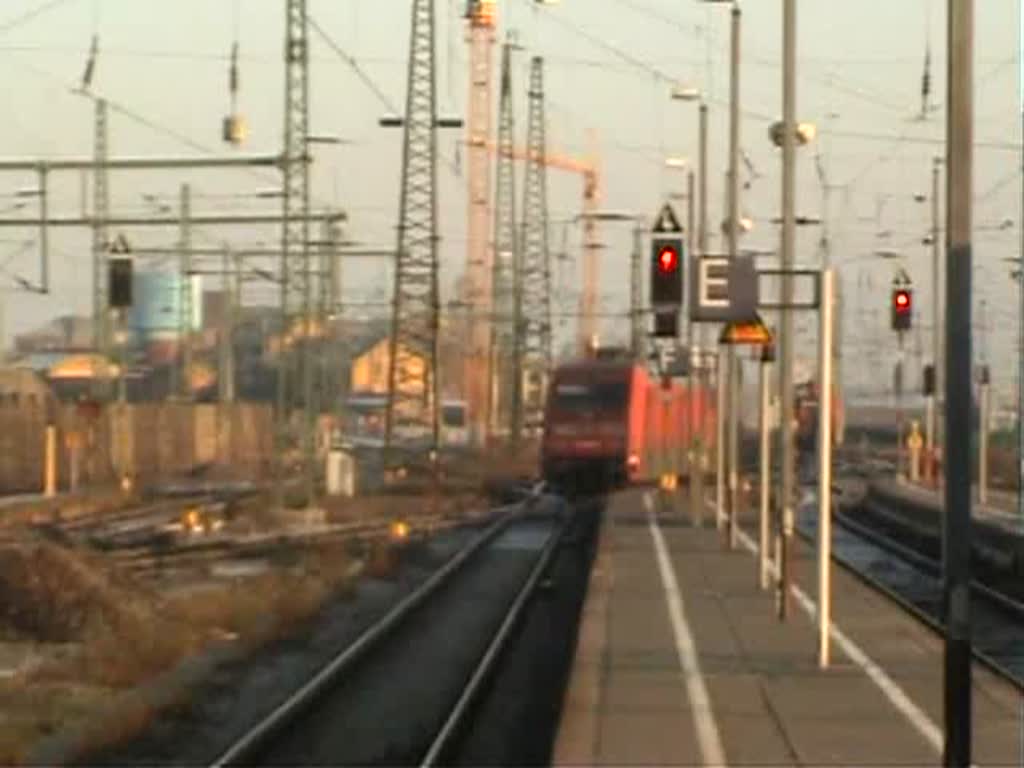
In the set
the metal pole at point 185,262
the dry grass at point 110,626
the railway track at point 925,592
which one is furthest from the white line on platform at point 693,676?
the metal pole at point 185,262

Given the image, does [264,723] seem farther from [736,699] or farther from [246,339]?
[246,339]

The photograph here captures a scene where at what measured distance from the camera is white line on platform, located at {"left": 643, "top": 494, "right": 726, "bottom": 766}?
1866 cm

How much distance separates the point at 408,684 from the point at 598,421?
42883 mm

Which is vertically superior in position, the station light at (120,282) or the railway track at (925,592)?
the station light at (120,282)

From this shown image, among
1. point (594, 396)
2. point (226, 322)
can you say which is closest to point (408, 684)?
point (594, 396)

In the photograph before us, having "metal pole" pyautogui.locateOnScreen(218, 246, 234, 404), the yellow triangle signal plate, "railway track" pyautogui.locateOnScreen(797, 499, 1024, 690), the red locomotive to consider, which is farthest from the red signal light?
"metal pole" pyautogui.locateOnScreen(218, 246, 234, 404)

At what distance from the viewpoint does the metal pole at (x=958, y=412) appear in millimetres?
14969

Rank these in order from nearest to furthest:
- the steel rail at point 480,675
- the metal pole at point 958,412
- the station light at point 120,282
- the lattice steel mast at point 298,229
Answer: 1. the metal pole at point 958,412
2. the steel rail at point 480,675
3. the station light at point 120,282
4. the lattice steel mast at point 298,229

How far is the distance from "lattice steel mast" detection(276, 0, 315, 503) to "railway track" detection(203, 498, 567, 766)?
10416 millimetres

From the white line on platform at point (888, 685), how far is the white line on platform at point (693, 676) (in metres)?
1.54

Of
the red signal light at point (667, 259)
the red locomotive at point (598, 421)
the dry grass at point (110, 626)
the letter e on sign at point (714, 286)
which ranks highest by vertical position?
the red signal light at point (667, 259)

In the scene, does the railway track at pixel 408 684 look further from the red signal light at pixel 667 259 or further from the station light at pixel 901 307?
the station light at pixel 901 307

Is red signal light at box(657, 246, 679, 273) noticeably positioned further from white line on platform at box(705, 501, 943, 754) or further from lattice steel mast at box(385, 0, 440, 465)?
lattice steel mast at box(385, 0, 440, 465)

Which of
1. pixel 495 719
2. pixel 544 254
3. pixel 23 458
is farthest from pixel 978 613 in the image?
pixel 544 254
